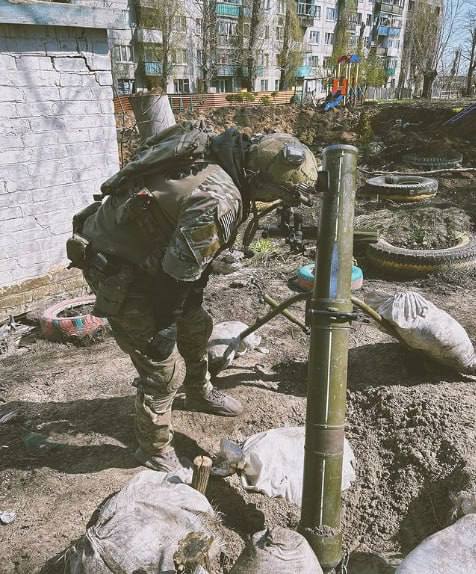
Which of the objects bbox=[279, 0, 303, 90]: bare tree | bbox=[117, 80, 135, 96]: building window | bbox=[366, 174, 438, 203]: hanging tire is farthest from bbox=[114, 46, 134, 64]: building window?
bbox=[366, 174, 438, 203]: hanging tire

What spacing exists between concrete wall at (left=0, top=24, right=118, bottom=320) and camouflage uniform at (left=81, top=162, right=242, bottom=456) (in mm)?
2346

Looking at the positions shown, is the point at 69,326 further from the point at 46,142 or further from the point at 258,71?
the point at 258,71

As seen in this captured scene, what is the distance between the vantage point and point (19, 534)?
80.8 inches

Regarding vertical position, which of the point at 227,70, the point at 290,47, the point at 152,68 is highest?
the point at 290,47

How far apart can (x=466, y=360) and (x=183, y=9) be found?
100 feet

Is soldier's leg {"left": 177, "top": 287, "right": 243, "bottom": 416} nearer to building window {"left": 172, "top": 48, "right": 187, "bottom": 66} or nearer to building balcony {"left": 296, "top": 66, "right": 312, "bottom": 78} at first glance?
building window {"left": 172, "top": 48, "right": 187, "bottom": 66}

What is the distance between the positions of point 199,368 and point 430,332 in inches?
51.7

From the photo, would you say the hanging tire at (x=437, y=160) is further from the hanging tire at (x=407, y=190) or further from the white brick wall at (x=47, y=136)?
the white brick wall at (x=47, y=136)

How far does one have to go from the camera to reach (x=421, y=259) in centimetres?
509

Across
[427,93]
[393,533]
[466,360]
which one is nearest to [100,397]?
[393,533]

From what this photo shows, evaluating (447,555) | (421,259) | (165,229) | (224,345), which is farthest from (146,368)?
(421,259)

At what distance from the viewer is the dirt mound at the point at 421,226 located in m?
5.71

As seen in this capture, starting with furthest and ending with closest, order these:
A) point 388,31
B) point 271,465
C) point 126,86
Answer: point 388,31 → point 126,86 → point 271,465

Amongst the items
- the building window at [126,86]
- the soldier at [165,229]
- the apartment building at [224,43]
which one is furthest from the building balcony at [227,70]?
the soldier at [165,229]
